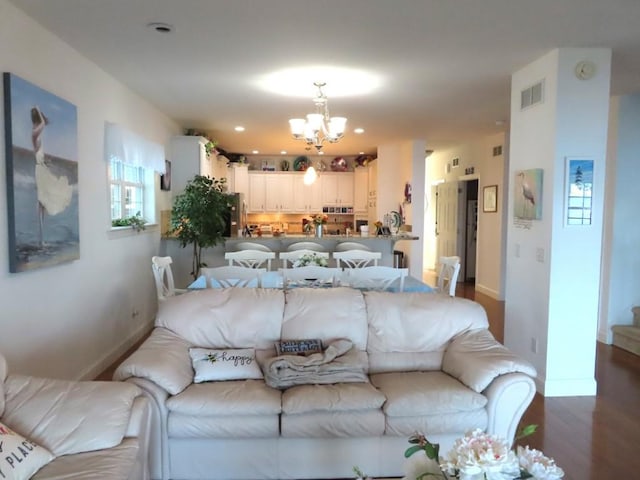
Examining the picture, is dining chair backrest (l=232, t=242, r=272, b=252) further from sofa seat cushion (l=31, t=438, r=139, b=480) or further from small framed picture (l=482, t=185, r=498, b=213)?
sofa seat cushion (l=31, t=438, r=139, b=480)

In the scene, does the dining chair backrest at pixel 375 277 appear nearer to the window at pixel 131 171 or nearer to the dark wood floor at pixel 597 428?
the dark wood floor at pixel 597 428

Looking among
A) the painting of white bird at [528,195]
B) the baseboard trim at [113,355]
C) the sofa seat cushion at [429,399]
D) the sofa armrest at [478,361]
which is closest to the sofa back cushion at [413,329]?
the sofa armrest at [478,361]

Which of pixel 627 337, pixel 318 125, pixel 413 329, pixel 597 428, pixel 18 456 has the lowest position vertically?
pixel 597 428

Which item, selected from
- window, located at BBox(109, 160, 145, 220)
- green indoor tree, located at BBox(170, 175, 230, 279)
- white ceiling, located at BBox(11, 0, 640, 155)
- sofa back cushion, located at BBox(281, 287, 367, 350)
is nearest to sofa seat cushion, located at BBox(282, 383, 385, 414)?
sofa back cushion, located at BBox(281, 287, 367, 350)

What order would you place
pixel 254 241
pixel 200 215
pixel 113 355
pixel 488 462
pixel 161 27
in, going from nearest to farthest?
pixel 488 462 → pixel 161 27 → pixel 113 355 → pixel 200 215 → pixel 254 241

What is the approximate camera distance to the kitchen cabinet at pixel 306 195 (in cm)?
993

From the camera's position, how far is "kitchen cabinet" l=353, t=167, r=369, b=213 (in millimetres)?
9711

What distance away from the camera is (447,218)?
32.4 ft

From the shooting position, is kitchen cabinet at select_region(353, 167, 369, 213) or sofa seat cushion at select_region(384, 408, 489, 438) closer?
sofa seat cushion at select_region(384, 408, 489, 438)

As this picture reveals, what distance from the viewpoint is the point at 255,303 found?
119 inches

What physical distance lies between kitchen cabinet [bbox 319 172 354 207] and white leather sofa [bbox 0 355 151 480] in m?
8.07

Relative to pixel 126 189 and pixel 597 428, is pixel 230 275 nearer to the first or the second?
pixel 126 189

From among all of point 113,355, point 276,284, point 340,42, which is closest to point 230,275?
point 276,284

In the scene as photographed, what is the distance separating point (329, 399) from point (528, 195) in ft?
8.41
